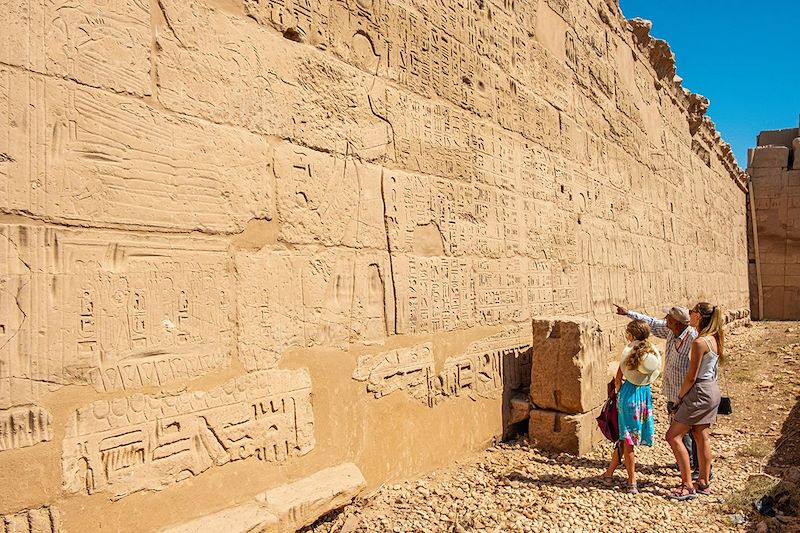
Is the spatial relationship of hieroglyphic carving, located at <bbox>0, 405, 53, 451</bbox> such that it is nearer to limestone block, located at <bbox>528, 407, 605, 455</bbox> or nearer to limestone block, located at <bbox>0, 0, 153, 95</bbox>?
limestone block, located at <bbox>0, 0, 153, 95</bbox>

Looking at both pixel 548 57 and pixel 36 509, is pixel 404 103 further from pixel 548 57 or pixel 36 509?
pixel 36 509

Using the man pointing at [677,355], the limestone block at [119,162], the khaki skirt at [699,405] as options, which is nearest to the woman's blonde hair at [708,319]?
the man pointing at [677,355]

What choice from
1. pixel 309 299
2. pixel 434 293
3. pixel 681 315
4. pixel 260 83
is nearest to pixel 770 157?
pixel 681 315

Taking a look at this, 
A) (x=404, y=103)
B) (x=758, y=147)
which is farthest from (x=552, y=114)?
(x=758, y=147)

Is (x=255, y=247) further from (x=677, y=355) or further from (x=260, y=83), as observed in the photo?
(x=677, y=355)

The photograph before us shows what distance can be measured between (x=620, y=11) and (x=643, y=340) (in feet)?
18.7

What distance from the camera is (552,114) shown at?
5.74m

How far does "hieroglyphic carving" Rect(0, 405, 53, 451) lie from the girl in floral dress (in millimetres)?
3207

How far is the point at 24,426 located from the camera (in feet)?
6.73

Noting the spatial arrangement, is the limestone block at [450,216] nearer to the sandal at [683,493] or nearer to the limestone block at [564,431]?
the limestone block at [564,431]

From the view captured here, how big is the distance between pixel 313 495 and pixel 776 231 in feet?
61.4

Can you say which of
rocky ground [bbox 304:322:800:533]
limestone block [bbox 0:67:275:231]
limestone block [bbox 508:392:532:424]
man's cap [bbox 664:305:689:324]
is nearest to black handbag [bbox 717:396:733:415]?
rocky ground [bbox 304:322:800:533]

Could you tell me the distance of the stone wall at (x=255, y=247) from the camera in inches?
84.8

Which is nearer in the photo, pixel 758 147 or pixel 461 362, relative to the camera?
pixel 461 362
